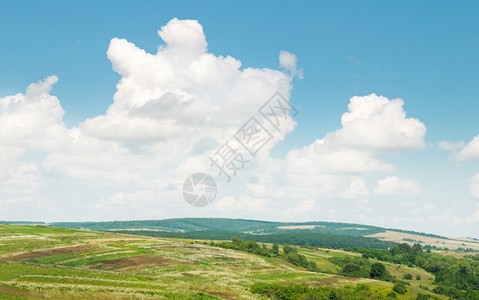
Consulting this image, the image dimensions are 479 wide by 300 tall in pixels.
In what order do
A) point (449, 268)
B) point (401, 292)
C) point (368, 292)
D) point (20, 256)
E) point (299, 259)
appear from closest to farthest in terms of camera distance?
point (368, 292)
point (401, 292)
point (20, 256)
point (299, 259)
point (449, 268)

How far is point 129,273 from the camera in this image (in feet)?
274

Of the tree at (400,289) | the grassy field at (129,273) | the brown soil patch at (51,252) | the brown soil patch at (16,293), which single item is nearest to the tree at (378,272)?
the grassy field at (129,273)

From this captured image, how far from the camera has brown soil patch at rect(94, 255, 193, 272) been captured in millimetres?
91350

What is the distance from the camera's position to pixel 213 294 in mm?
64875

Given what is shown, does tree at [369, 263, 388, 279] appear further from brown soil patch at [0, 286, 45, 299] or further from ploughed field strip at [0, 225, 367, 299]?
brown soil patch at [0, 286, 45, 299]

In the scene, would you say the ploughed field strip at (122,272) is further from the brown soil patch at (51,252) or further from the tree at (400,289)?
the tree at (400,289)

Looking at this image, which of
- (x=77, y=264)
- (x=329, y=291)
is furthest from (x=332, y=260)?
(x=77, y=264)

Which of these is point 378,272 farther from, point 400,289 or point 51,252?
point 51,252

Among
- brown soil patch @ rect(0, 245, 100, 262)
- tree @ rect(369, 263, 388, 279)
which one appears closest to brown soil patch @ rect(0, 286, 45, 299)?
brown soil patch @ rect(0, 245, 100, 262)

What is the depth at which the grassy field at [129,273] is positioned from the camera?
5400cm

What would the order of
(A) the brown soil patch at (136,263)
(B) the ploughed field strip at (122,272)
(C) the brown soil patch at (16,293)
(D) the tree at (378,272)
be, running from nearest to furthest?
(C) the brown soil patch at (16,293) → (B) the ploughed field strip at (122,272) → (A) the brown soil patch at (136,263) → (D) the tree at (378,272)

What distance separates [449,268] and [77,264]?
155 meters

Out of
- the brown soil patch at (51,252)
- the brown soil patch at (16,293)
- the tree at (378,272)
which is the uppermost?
the brown soil patch at (16,293)

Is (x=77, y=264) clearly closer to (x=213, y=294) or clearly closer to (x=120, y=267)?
(x=120, y=267)
